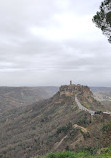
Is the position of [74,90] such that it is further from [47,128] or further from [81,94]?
[47,128]

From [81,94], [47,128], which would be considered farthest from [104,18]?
[81,94]

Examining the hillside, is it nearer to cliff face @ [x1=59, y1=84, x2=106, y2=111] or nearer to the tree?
cliff face @ [x1=59, y1=84, x2=106, y2=111]

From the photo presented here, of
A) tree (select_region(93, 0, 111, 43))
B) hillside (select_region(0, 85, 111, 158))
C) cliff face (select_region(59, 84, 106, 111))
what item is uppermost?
tree (select_region(93, 0, 111, 43))

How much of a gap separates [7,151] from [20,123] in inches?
2386

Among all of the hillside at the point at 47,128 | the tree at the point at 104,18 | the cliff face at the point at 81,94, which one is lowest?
the hillside at the point at 47,128

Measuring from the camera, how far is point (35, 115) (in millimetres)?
160000

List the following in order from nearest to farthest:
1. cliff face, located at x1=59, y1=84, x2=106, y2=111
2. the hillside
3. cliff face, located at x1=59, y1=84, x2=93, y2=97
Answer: the hillside → cliff face, located at x1=59, y1=84, x2=106, y2=111 → cliff face, located at x1=59, y1=84, x2=93, y2=97

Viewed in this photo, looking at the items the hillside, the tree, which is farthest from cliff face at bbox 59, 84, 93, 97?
the tree

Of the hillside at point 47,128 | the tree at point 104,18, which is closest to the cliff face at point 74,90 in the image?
the hillside at point 47,128

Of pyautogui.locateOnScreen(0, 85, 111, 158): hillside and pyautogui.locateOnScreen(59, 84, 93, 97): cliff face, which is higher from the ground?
pyautogui.locateOnScreen(59, 84, 93, 97): cliff face

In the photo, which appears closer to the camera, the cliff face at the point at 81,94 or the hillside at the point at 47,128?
the hillside at the point at 47,128

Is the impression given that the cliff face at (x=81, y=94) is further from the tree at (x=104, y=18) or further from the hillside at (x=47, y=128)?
the tree at (x=104, y=18)

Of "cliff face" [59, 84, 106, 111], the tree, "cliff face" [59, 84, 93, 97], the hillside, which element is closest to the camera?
the tree

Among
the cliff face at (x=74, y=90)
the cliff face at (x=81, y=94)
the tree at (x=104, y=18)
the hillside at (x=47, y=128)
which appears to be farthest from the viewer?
the cliff face at (x=74, y=90)
